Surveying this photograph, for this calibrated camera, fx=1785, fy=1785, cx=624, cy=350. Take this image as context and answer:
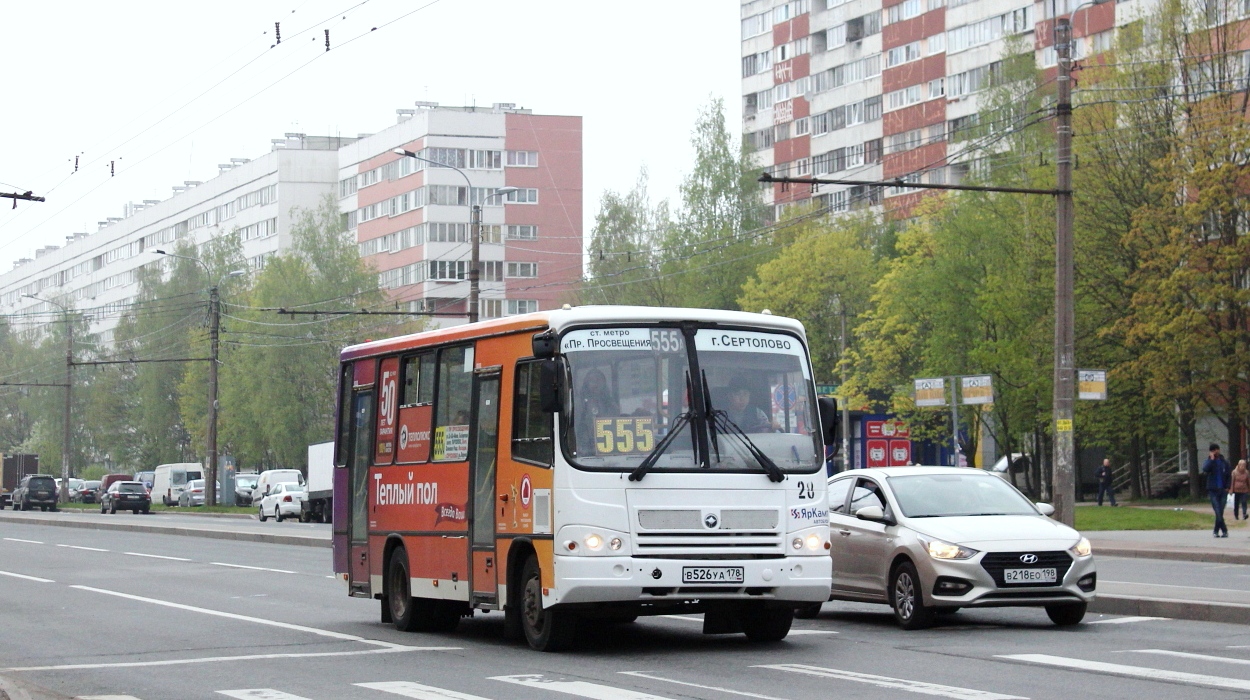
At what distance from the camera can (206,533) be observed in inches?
1751

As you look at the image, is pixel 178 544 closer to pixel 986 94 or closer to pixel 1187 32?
pixel 1187 32

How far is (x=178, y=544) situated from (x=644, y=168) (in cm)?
5965

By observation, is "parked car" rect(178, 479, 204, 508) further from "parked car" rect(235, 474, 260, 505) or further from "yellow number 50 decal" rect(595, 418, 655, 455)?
"yellow number 50 decal" rect(595, 418, 655, 455)

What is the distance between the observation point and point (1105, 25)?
8062 centimetres

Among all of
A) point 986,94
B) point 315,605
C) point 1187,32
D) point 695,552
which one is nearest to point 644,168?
point 986,94

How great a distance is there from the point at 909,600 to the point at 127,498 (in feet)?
211

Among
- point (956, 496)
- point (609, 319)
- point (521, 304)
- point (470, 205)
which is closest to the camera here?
point (609, 319)

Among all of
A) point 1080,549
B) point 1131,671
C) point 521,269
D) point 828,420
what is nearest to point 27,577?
point 828,420

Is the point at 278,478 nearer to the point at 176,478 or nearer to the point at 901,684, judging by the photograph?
the point at 176,478

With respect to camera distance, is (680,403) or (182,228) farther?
(182,228)

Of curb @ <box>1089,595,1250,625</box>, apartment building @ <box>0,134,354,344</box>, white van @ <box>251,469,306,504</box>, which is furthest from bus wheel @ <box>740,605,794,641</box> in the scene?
apartment building @ <box>0,134,354,344</box>

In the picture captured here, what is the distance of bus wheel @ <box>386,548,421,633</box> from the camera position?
16.8 metres

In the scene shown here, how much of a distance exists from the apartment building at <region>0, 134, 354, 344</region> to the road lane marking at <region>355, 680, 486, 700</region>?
90.5 m

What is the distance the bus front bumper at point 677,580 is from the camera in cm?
1348
